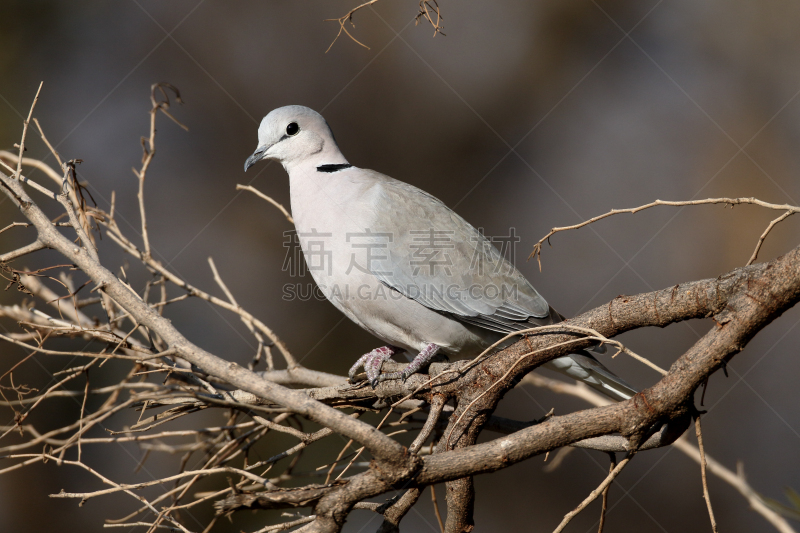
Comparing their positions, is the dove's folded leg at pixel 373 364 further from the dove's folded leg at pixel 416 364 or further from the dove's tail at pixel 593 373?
the dove's tail at pixel 593 373

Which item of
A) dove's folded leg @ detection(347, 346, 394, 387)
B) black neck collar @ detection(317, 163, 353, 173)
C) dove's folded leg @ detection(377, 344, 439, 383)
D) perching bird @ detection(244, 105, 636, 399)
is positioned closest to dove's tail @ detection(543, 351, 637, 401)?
perching bird @ detection(244, 105, 636, 399)

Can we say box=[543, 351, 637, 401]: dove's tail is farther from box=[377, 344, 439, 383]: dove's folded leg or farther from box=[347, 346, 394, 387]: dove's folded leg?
box=[347, 346, 394, 387]: dove's folded leg

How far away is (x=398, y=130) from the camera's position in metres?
4.57

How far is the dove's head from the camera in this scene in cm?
259

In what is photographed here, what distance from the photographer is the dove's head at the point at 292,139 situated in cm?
259

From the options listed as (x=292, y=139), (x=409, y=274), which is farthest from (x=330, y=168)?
(x=409, y=274)

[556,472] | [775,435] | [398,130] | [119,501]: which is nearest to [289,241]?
[398,130]

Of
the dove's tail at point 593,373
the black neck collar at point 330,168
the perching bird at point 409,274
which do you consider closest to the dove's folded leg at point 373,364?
the perching bird at point 409,274

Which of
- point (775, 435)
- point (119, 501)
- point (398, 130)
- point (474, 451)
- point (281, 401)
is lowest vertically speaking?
point (119, 501)

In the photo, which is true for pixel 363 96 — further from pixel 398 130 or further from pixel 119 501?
pixel 119 501

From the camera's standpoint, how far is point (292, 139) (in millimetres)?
2596

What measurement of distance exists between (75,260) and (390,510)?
968 millimetres

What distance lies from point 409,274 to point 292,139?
0.83 m

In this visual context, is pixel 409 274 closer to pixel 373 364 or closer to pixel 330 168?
pixel 373 364
